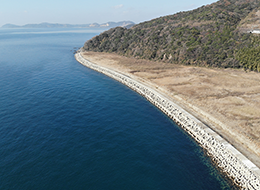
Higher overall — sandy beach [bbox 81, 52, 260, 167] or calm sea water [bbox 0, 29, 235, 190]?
sandy beach [bbox 81, 52, 260, 167]

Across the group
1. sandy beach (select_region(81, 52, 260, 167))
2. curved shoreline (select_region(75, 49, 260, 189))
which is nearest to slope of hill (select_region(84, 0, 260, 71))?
sandy beach (select_region(81, 52, 260, 167))

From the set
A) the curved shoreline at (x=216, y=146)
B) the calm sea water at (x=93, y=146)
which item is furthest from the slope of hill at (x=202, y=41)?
the calm sea water at (x=93, y=146)

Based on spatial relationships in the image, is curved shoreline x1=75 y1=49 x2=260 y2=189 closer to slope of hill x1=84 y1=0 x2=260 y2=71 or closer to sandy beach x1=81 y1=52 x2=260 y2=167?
sandy beach x1=81 y1=52 x2=260 y2=167

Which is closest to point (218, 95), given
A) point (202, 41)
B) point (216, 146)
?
point (216, 146)

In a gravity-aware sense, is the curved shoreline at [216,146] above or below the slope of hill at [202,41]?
below

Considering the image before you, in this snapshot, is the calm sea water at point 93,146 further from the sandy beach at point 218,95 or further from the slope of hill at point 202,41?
the slope of hill at point 202,41

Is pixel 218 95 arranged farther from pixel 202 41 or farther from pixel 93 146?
pixel 202 41

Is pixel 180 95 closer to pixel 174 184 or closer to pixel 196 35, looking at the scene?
pixel 174 184

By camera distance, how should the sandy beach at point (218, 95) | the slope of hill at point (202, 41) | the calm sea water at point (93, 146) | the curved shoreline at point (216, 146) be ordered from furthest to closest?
the slope of hill at point (202, 41), the sandy beach at point (218, 95), the calm sea water at point (93, 146), the curved shoreline at point (216, 146)
